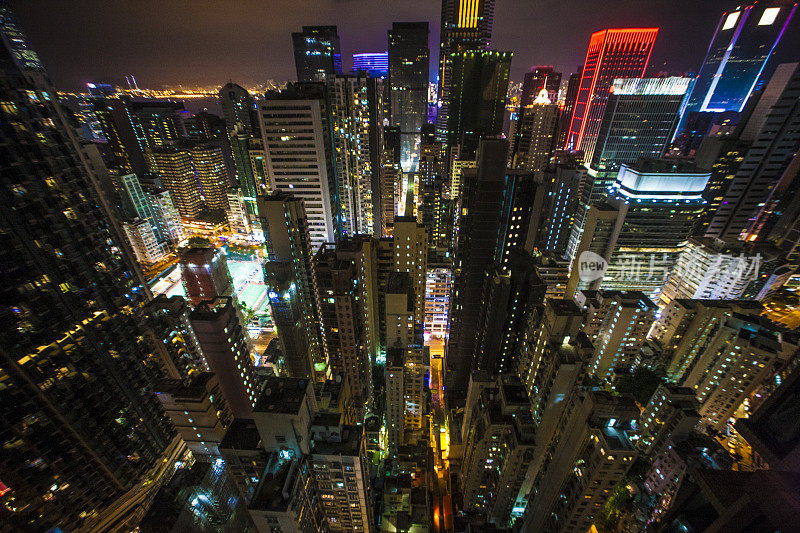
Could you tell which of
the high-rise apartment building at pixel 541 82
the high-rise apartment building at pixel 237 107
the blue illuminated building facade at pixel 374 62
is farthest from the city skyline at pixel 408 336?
the blue illuminated building facade at pixel 374 62

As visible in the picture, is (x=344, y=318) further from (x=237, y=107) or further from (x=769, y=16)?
(x=769, y=16)

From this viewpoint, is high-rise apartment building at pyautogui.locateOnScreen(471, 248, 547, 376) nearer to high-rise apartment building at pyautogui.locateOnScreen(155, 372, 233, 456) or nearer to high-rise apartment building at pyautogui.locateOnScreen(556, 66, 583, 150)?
high-rise apartment building at pyautogui.locateOnScreen(155, 372, 233, 456)

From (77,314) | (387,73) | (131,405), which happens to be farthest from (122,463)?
(387,73)

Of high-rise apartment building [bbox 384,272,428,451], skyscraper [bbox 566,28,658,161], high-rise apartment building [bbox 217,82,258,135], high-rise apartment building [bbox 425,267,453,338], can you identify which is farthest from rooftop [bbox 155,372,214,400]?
skyscraper [bbox 566,28,658,161]

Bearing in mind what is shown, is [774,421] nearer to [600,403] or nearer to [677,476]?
[600,403]

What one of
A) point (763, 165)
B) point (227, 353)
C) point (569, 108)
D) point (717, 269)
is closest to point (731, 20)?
point (569, 108)

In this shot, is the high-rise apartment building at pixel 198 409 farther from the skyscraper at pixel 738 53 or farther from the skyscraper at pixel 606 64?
the skyscraper at pixel 738 53

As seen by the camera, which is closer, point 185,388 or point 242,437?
point 242,437
